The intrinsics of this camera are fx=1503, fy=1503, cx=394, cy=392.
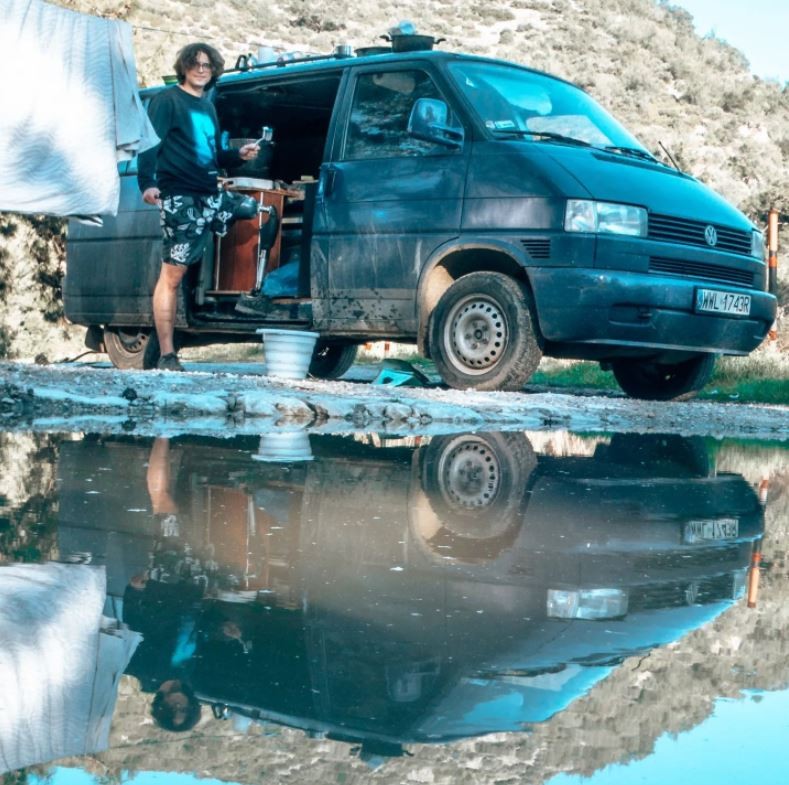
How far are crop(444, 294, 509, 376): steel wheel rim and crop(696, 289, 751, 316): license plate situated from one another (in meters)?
1.31

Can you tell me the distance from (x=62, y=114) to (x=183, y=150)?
86 cm

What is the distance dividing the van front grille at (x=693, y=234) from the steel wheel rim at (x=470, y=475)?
2784mm

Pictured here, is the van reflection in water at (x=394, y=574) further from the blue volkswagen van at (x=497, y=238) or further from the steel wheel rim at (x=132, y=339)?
the steel wheel rim at (x=132, y=339)

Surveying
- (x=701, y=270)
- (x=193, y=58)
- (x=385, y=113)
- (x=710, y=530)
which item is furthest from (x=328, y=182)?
(x=710, y=530)

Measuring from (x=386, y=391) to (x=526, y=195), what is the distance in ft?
5.10

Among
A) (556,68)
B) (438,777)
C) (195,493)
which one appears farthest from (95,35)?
(556,68)

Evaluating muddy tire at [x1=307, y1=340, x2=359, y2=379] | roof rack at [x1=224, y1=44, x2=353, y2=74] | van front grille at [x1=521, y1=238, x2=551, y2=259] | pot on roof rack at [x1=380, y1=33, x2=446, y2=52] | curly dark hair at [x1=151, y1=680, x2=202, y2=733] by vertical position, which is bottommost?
curly dark hair at [x1=151, y1=680, x2=202, y2=733]

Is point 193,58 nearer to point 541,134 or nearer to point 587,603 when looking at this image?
point 541,134

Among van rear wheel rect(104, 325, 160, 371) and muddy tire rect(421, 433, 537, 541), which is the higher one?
van rear wheel rect(104, 325, 160, 371)

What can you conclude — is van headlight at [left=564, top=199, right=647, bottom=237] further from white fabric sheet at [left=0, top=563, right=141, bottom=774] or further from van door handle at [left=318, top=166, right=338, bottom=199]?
white fabric sheet at [left=0, top=563, right=141, bottom=774]

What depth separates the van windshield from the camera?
989 cm

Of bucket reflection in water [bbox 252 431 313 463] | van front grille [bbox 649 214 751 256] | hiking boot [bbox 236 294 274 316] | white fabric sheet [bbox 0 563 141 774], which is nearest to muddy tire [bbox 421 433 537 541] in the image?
bucket reflection in water [bbox 252 431 313 463]

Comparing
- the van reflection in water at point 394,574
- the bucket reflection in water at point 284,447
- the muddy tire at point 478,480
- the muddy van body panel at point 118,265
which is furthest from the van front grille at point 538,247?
the muddy van body panel at point 118,265

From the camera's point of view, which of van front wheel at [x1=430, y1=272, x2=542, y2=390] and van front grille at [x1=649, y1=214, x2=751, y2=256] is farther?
van front grille at [x1=649, y1=214, x2=751, y2=256]
